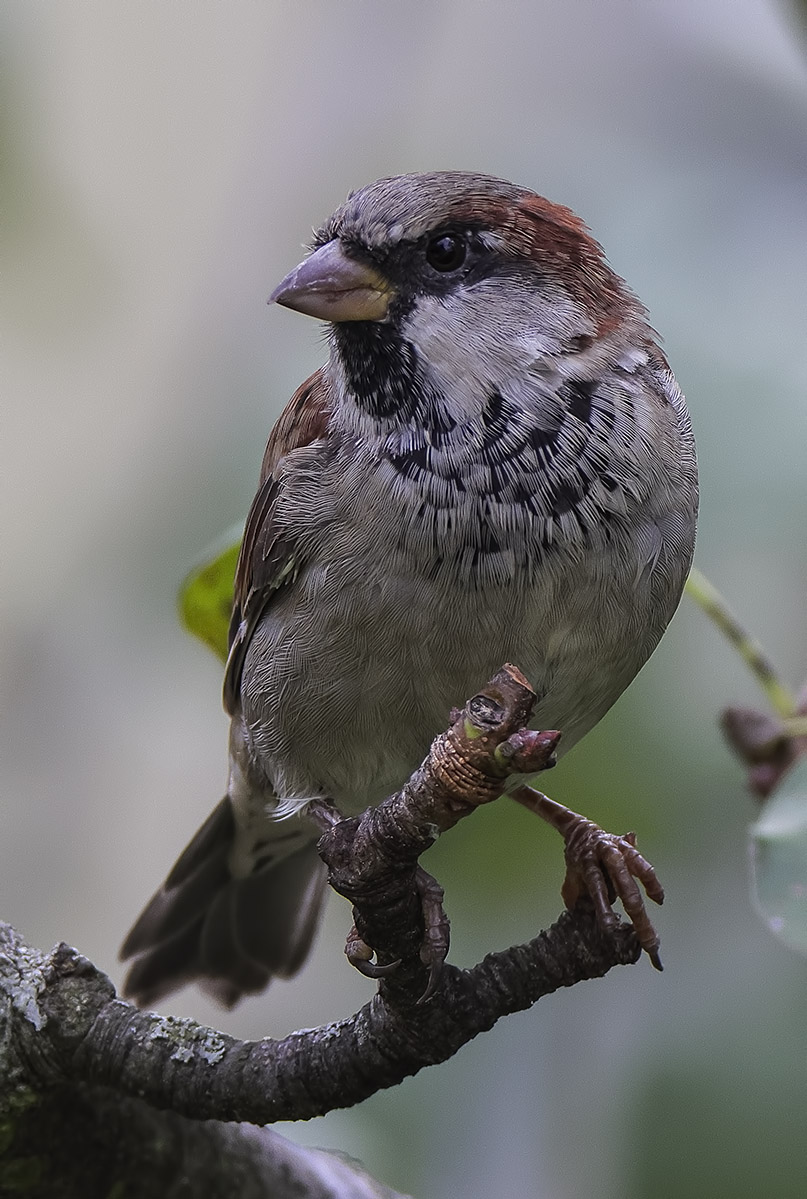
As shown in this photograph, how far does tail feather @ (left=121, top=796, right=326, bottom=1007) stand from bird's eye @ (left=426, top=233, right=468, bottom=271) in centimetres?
148

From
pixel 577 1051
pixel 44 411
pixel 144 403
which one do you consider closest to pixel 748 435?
pixel 577 1051

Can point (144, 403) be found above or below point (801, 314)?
above

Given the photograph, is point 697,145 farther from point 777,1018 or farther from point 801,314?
point 777,1018

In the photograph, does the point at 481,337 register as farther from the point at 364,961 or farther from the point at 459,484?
the point at 364,961

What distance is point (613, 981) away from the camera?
145 inches

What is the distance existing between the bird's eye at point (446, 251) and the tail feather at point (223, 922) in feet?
4.84

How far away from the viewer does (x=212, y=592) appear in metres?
2.98

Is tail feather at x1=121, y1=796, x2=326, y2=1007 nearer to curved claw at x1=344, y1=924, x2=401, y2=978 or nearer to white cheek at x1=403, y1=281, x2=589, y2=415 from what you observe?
curved claw at x1=344, y1=924, x2=401, y2=978

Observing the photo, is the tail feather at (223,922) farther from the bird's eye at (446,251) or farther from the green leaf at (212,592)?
the bird's eye at (446,251)

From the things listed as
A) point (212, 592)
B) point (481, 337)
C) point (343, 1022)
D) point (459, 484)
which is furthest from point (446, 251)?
point (343, 1022)

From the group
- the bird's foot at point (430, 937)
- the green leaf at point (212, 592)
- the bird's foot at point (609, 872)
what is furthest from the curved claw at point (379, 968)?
the green leaf at point (212, 592)

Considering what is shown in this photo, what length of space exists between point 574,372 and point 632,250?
1122 mm

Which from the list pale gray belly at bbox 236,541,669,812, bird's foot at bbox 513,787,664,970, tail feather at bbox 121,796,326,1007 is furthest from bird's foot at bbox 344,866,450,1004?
tail feather at bbox 121,796,326,1007

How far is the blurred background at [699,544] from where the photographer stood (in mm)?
3285
